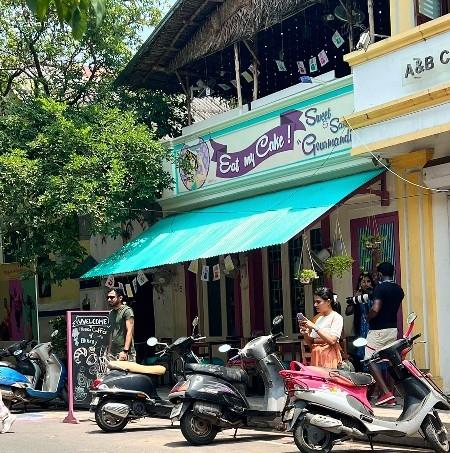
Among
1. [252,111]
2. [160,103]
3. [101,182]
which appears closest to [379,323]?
[252,111]

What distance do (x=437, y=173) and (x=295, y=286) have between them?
4524mm

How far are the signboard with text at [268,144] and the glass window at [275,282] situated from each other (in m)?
1.76

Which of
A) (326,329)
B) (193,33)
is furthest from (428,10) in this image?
(193,33)

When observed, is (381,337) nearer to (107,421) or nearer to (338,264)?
(338,264)

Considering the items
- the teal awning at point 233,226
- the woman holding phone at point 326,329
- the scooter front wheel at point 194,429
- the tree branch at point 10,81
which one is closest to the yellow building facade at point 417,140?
the teal awning at point 233,226

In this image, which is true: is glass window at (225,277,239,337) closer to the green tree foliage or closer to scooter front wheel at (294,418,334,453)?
the green tree foliage

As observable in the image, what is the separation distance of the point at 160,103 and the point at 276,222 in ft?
20.3

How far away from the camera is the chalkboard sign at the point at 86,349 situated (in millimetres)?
12656

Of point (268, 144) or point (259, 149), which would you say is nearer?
point (268, 144)

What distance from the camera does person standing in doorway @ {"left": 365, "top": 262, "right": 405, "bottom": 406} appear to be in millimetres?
10242

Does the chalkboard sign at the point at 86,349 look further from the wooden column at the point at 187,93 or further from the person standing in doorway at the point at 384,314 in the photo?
the wooden column at the point at 187,93

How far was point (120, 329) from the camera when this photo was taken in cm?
1150

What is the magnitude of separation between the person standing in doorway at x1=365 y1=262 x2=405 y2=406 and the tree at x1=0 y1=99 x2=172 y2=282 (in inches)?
226

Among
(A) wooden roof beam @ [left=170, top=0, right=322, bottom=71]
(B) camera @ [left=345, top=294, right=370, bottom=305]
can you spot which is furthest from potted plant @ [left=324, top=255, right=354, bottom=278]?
(A) wooden roof beam @ [left=170, top=0, right=322, bottom=71]
